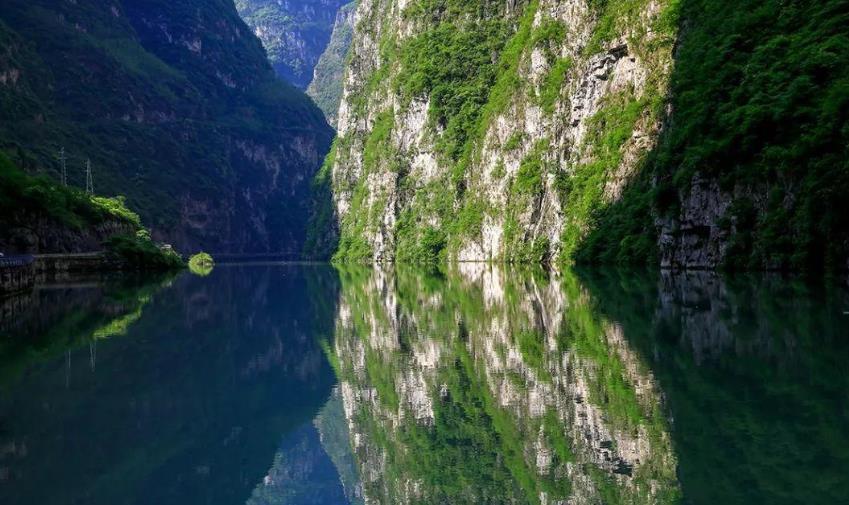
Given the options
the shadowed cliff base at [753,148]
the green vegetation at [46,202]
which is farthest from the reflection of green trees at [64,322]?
the shadowed cliff base at [753,148]

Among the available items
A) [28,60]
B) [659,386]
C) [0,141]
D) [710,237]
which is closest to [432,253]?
[0,141]

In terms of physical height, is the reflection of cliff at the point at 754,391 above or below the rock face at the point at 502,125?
below

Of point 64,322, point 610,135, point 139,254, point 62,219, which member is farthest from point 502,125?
point 64,322

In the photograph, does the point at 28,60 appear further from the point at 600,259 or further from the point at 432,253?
the point at 600,259

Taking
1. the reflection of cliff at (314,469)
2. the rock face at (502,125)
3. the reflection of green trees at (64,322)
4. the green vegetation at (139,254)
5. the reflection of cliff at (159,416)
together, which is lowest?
the reflection of cliff at (314,469)

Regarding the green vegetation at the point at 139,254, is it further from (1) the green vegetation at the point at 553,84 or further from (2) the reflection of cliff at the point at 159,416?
(2) the reflection of cliff at the point at 159,416

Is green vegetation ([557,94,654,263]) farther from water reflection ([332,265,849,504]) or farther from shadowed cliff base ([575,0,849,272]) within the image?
water reflection ([332,265,849,504])
